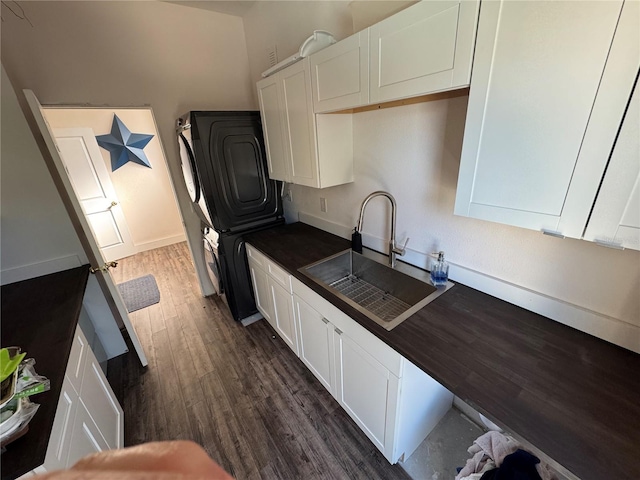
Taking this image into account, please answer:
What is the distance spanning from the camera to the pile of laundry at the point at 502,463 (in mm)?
912

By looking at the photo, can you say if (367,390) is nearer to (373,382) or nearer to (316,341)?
(373,382)

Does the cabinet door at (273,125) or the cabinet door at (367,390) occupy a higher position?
the cabinet door at (273,125)

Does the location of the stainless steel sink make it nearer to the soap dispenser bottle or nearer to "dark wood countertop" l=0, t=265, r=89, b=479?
the soap dispenser bottle

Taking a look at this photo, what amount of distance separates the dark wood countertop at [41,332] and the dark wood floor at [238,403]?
853 millimetres

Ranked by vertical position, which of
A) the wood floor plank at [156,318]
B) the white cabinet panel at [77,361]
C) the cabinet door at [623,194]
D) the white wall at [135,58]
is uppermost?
the white wall at [135,58]

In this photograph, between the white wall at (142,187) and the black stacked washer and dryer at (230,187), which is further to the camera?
the white wall at (142,187)

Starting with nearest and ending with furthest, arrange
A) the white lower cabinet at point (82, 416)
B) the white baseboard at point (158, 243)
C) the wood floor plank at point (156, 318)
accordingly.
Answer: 1. the white lower cabinet at point (82, 416)
2. the wood floor plank at point (156, 318)
3. the white baseboard at point (158, 243)

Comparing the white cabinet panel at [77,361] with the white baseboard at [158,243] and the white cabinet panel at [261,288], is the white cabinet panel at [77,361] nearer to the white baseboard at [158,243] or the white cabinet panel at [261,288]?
the white cabinet panel at [261,288]

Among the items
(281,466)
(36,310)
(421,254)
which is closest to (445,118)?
(421,254)

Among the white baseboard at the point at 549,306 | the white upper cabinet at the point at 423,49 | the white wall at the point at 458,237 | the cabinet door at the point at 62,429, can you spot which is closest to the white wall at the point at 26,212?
the cabinet door at the point at 62,429

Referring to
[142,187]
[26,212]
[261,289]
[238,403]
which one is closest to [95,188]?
[142,187]

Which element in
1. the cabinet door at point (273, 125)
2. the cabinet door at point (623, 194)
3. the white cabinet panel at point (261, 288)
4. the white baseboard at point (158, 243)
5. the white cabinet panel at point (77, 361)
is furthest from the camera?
the white baseboard at point (158, 243)

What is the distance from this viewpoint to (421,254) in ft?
4.89

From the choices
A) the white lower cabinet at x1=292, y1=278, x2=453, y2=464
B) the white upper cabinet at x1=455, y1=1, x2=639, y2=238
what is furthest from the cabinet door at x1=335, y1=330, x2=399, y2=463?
the white upper cabinet at x1=455, y1=1, x2=639, y2=238
